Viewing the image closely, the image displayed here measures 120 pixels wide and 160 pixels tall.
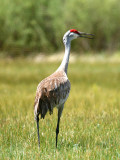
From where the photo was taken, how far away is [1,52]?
40.5m

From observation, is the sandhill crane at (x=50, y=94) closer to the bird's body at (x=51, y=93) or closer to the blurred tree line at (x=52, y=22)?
the bird's body at (x=51, y=93)

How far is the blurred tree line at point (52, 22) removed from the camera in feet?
135

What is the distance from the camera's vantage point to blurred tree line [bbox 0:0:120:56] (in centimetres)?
4125

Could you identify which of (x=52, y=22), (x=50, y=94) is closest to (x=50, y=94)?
(x=50, y=94)

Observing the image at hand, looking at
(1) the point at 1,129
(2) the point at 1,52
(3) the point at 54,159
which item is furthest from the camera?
(2) the point at 1,52

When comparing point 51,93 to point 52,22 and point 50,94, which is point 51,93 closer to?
point 50,94

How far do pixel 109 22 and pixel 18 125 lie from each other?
38.2m

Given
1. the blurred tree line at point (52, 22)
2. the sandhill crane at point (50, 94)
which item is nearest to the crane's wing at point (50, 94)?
the sandhill crane at point (50, 94)

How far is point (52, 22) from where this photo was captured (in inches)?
1752

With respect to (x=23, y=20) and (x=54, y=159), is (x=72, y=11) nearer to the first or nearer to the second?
(x=23, y=20)

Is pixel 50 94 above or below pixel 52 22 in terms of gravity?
below

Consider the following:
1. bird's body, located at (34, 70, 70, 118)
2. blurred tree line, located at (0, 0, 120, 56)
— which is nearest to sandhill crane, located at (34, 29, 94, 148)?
bird's body, located at (34, 70, 70, 118)

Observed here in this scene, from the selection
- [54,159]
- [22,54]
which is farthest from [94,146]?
[22,54]

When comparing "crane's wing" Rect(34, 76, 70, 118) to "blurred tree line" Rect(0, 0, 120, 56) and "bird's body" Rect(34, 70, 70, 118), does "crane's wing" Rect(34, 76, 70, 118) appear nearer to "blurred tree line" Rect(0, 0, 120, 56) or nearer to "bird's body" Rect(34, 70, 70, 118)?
"bird's body" Rect(34, 70, 70, 118)
